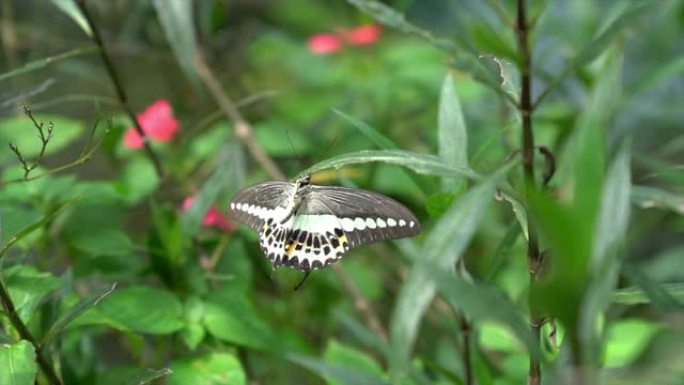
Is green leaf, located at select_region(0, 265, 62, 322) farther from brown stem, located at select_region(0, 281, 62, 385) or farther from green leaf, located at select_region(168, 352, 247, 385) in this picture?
green leaf, located at select_region(168, 352, 247, 385)

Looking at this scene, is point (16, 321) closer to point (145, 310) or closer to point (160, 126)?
point (145, 310)

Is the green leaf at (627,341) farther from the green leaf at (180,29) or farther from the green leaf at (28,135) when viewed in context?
the green leaf at (28,135)

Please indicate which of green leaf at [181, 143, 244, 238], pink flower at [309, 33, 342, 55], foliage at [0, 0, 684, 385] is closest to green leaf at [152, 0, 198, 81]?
foliage at [0, 0, 684, 385]

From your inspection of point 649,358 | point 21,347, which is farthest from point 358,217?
point 649,358

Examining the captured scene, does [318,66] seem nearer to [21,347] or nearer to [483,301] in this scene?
[21,347]

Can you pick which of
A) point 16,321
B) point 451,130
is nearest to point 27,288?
point 16,321

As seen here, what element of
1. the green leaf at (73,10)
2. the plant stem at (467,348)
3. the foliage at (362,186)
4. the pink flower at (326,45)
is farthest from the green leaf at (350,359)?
the pink flower at (326,45)
